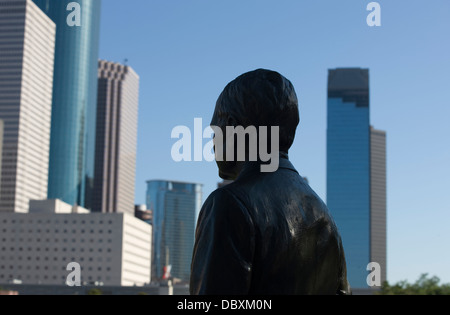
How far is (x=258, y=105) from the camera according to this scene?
3.57 meters

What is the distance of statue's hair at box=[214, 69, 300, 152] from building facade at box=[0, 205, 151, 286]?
169 meters

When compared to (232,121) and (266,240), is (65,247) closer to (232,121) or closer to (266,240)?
(232,121)

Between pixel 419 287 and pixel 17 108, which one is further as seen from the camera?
pixel 17 108

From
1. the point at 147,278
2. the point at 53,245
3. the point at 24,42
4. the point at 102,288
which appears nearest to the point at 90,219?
the point at 53,245

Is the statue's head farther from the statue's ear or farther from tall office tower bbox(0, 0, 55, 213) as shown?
tall office tower bbox(0, 0, 55, 213)

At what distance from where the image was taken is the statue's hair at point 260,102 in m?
3.58

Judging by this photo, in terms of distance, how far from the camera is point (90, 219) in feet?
570

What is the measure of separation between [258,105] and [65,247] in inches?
6960

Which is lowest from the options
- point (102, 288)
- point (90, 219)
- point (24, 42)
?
point (102, 288)

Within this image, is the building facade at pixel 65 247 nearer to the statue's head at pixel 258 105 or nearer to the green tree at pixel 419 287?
the green tree at pixel 419 287

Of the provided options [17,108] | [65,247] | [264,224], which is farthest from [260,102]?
[17,108]

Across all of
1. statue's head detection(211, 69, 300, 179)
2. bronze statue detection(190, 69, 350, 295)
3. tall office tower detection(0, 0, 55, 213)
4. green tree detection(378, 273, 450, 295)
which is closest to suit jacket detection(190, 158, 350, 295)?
bronze statue detection(190, 69, 350, 295)
